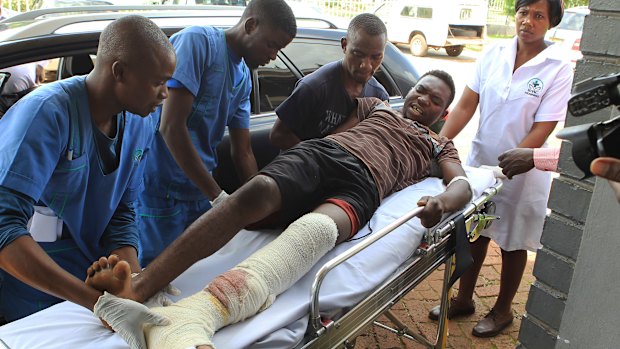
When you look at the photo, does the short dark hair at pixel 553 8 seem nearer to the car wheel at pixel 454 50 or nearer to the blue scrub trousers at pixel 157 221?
the blue scrub trousers at pixel 157 221

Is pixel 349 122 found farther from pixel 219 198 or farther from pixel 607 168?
pixel 607 168

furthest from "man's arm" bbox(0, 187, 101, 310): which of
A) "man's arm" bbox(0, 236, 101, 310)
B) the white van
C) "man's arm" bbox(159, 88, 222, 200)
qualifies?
the white van

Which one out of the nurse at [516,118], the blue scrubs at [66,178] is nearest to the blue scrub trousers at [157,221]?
the blue scrubs at [66,178]

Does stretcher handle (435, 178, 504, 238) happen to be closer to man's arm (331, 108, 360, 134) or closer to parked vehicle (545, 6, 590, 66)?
man's arm (331, 108, 360, 134)

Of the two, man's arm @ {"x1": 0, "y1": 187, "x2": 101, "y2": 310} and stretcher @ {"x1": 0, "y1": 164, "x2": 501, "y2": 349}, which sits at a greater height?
man's arm @ {"x1": 0, "y1": 187, "x2": 101, "y2": 310}

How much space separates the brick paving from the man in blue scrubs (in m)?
1.31

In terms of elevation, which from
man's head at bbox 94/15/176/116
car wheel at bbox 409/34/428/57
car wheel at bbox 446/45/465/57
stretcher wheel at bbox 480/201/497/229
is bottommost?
car wheel at bbox 446/45/465/57

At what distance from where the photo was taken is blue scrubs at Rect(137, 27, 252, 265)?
7.48 feet

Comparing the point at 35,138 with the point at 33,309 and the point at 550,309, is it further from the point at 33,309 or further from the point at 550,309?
the point at 550,309

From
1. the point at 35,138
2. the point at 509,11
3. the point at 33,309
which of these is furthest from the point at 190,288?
the point at 509,11

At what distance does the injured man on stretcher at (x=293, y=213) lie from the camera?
1465 mm

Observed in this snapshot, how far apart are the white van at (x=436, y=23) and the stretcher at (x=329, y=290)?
533 inches

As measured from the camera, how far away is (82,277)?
6.23 feet

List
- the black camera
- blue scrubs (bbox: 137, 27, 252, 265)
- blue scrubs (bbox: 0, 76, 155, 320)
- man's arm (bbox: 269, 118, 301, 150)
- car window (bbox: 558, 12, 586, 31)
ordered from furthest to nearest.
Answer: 1. car window (bbox: 558, 12, 586, 31)
2. man's arm (bbox: 269, 118, 301, 150)
3. blue scrubs (bbox: 137, 27, 252, 265)
4. blue scrubs (bbox: 0, 76, 155, 320)
5. the black camera
